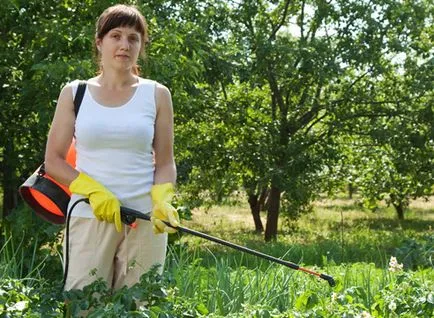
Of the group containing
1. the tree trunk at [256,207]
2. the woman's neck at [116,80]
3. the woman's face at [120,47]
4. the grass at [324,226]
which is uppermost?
the woman's face at [120,47]

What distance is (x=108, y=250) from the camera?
257cm

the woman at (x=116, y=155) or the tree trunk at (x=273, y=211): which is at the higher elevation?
the woman at (x=116, y=155)

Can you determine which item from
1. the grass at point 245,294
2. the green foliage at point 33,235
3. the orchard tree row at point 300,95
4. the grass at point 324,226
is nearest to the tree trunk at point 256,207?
the grass at point 324,226

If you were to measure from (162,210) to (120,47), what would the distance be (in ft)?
1.82

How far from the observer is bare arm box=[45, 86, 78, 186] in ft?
8.40

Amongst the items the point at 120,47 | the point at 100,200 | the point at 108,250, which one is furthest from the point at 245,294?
the point at 120,47

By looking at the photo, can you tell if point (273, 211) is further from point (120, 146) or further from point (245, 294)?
point (120, 146)

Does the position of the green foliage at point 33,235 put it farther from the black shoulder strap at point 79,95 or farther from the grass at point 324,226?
the grass at point 324,226

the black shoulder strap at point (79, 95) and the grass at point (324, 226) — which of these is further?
the grass at point (324, 226)

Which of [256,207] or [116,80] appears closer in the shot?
[116,80]

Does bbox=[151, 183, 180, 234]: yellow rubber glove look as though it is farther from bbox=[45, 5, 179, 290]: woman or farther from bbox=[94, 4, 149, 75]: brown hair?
bbox=[94, 4, 149, 75]: brown hair

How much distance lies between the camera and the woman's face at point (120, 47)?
8.38 ft

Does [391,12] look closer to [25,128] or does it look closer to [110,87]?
[25,128]

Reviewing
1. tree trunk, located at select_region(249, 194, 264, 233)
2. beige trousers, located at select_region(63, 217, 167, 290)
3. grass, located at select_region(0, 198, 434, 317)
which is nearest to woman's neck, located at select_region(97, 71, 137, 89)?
beige trousers, located at select_region(63, 217, 167, 290)
